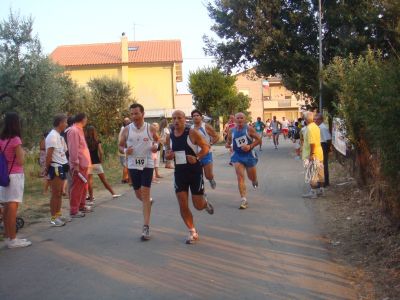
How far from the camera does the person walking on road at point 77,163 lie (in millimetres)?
9406

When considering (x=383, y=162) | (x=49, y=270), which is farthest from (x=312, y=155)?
(x=49, y=270)

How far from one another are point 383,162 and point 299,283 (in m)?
1.80

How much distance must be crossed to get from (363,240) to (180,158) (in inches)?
107

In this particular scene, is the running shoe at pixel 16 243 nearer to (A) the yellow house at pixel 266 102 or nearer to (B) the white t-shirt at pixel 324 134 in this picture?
(B) the white t-shirt at pixel 324 134

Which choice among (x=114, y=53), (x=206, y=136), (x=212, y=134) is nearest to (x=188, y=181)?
(x=206, y=136)

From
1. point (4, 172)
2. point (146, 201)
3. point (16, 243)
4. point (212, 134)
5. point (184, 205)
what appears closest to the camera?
point (4, 172)

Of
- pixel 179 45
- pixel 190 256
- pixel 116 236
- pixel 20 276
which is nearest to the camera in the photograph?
pixel 20 276

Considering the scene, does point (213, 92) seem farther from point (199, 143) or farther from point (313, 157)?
point (199, 143)

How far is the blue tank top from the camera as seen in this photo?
9.98m

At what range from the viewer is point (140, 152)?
7.81 m

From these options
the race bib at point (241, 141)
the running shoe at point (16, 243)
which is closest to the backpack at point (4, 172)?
the running shoe at point (16, 243)

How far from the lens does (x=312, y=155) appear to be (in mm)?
10820

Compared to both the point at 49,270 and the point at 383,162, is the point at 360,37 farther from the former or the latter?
the point at 49,270

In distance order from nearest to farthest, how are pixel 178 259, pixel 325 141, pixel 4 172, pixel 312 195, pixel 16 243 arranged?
pixel 178 259
pixel 4 172
pixel 16 243
pixel 312 195
pixel 325 141
